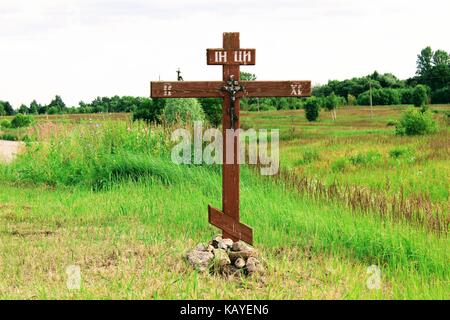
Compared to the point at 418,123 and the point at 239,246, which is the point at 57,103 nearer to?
the point at 418,123

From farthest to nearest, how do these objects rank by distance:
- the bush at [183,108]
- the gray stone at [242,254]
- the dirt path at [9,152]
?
the bush at [183,108], the dirt path at [9,152], the gray stone at [242,254]

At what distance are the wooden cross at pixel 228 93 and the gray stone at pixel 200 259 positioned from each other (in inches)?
22.2

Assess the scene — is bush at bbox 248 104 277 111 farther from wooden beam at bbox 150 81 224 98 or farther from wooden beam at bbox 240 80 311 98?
wooden beam at bbox 150 81 224 98

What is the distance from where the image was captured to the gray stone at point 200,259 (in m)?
5.72

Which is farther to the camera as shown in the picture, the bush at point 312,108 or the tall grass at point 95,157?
the bush at point 312,108

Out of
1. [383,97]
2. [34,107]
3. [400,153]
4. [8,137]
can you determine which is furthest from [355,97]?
[400,153]

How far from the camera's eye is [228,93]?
6.36m

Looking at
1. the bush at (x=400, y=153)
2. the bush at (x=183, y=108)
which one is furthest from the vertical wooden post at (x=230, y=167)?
the bush at (x=400, y=153)

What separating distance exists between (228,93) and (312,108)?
42.1 metres

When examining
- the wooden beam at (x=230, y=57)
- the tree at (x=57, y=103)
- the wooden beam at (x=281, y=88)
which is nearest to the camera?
the wooden beam at (x=230, y=57)

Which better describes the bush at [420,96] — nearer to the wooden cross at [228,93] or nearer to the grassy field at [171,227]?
the grassy field at [171,227]

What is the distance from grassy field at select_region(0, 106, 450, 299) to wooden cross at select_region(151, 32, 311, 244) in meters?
0.46

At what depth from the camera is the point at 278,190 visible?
967 centimetres

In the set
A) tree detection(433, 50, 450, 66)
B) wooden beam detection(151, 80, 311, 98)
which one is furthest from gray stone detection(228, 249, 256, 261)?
tree detection(433, 50, 450, 66)
